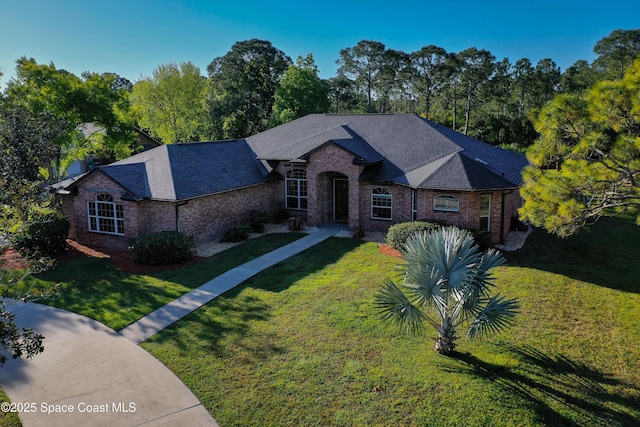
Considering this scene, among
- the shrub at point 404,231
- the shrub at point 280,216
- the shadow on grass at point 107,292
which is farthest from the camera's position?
the shrub at point 280,216

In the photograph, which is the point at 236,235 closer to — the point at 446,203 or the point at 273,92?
the point at 446,203

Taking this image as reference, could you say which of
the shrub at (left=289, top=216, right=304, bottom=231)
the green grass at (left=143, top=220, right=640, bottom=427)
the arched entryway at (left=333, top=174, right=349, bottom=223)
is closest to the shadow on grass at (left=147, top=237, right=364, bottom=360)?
the green grass at (left=143, top=220, right=640, bottom=427)

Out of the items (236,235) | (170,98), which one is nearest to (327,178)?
(236,235)

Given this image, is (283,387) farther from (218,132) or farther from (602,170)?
(218,132)

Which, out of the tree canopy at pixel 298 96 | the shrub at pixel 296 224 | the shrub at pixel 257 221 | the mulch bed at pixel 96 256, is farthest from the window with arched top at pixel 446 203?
the tree canopy at pixel 298 96

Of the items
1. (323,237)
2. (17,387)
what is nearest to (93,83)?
(323,237)

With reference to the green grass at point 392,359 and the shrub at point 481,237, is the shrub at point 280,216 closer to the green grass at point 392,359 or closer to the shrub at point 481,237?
the green grass at point 392,359
